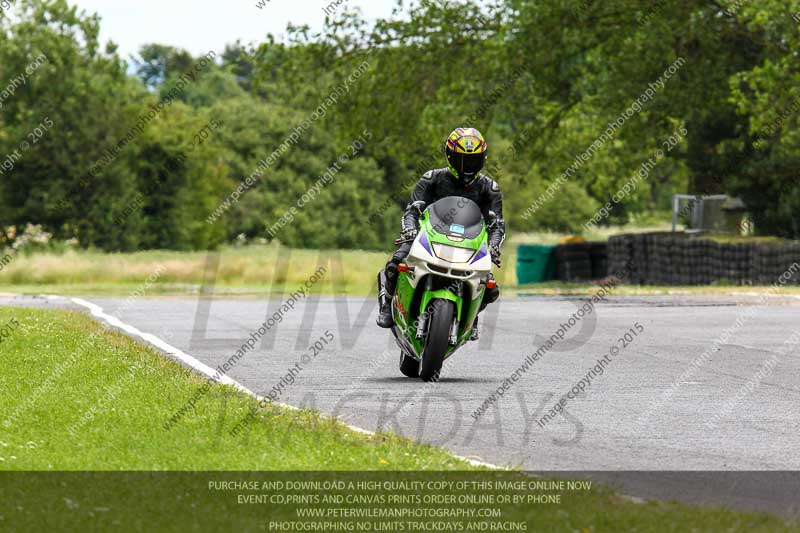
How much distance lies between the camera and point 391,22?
126 ft

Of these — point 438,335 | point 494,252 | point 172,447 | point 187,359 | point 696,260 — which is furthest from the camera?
point 696,260

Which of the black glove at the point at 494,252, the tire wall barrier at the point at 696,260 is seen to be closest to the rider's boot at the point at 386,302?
the black glove at the point at 494,252

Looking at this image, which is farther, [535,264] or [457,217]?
[535,264]

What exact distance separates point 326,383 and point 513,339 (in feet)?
18.8

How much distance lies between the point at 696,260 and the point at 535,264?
19.8 feet

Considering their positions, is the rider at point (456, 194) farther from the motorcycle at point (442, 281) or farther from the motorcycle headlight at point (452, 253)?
the motorcycle headlight at point (452, 253)

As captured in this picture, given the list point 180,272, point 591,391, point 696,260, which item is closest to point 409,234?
point 591,391

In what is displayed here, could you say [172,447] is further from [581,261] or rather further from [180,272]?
[180,272]

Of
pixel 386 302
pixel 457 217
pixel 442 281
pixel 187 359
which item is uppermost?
pixel 457 217

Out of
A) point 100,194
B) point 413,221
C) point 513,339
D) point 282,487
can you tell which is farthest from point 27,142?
point 282,487

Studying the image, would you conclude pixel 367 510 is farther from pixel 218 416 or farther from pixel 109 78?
pixel 109 78

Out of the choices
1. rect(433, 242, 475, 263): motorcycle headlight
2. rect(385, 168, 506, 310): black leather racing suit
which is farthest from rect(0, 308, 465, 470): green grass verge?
rect(433, 242, 475, 263): motorcycle headlight

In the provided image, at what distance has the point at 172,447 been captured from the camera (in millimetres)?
8227

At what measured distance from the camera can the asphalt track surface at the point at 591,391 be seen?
8102 millimetres
